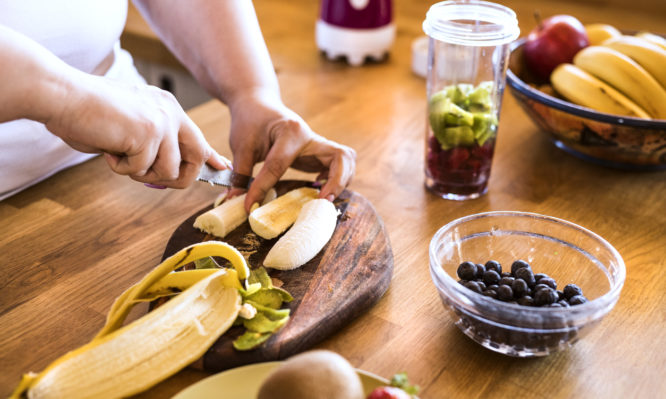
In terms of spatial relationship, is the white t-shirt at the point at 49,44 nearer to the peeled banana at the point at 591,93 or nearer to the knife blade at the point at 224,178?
the knife blade at the point at 224,178

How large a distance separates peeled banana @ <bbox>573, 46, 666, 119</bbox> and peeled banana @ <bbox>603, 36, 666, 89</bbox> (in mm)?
13

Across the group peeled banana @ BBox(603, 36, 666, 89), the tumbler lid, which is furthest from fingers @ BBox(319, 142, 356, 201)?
peeled banana @ BBox(603, 36, 666, 89)

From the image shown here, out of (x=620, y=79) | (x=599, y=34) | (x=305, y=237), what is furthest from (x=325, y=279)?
(x=599, y=34)

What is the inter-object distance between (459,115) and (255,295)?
0.45 meters

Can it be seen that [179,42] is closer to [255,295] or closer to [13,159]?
[13,159]

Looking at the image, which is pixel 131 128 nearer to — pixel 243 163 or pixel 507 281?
pixel 243 163

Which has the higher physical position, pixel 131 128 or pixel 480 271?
pixel 131 128

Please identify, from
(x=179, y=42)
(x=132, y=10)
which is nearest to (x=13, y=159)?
(x=179, y=42)

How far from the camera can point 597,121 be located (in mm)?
1094

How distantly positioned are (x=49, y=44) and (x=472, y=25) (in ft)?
2.27

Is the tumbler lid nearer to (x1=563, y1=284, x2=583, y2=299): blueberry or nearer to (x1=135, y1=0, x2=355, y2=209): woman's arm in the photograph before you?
(x1=135, y1=0, x2=355, y2=209): woman's arm

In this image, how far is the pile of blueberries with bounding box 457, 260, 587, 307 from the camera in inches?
29.4

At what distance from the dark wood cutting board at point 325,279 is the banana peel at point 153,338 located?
0.03 meters

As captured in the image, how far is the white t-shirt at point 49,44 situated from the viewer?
1019 millimetres
